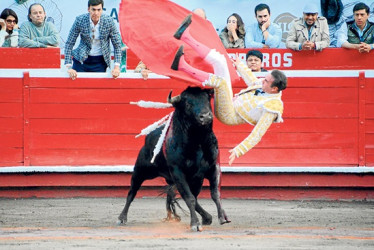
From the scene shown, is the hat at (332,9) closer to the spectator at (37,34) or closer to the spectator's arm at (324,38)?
the spectator's arm at (324,38)

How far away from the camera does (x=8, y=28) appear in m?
9.49

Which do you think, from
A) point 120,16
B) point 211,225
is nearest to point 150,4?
point 120,16

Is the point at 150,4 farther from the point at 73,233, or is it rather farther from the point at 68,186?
the point at 68,186

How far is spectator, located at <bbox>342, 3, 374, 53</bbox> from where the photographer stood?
9031 mm

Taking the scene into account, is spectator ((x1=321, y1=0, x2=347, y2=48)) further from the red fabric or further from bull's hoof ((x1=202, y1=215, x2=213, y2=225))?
bull's hoof ((x1=202, y1=215, x2=213, y2=225))

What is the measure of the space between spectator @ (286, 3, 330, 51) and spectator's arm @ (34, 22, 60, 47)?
2.16 meters

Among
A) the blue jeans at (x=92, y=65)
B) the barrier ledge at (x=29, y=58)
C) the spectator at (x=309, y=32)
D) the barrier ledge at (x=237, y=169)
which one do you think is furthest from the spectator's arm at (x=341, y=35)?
the barrier ledge at (x=29, y=58)

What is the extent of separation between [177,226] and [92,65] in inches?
103

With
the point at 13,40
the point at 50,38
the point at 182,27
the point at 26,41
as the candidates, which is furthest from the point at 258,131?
the point at 13,40

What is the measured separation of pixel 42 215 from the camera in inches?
309

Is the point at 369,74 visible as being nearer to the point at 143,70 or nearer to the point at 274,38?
the point at 274,38

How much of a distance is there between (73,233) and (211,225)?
1.09m

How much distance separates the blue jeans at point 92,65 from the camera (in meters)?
9.12

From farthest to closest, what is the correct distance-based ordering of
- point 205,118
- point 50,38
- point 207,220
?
point 50,38 → point 207,220 → point 205,118
